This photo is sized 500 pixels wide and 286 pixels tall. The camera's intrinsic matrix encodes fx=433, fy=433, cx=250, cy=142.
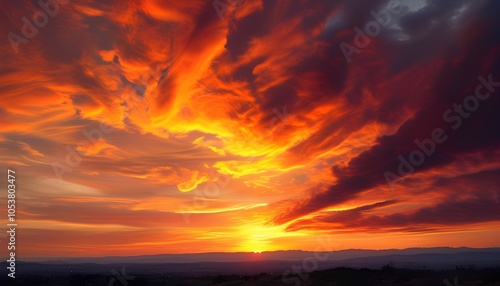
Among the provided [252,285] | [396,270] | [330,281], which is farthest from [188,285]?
[396,270]

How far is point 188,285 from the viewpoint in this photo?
55.5 m

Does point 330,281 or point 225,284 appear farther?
point 225,284

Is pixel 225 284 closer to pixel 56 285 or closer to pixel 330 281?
pixel 330 281

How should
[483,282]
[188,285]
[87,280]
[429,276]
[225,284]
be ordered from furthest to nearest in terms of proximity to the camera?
[87,280] → [188,285] → [225,284] → [429,276] → [483,282]

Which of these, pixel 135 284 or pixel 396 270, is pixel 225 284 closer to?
pixel 135 284

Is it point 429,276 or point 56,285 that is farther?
point 56,285

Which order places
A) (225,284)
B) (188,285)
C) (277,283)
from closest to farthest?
(277,283)
(225,284)
(188,285)

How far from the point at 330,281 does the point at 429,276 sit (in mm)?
8972

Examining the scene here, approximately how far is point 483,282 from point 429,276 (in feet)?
21.7

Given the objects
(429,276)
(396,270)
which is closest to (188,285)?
(396,270)

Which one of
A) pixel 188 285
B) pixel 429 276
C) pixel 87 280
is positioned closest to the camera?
pixel 429 276

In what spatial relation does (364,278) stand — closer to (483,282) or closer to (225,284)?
(483,282)

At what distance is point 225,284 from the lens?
5103cm

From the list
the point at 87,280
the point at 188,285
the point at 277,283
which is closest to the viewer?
the point at 277,283
